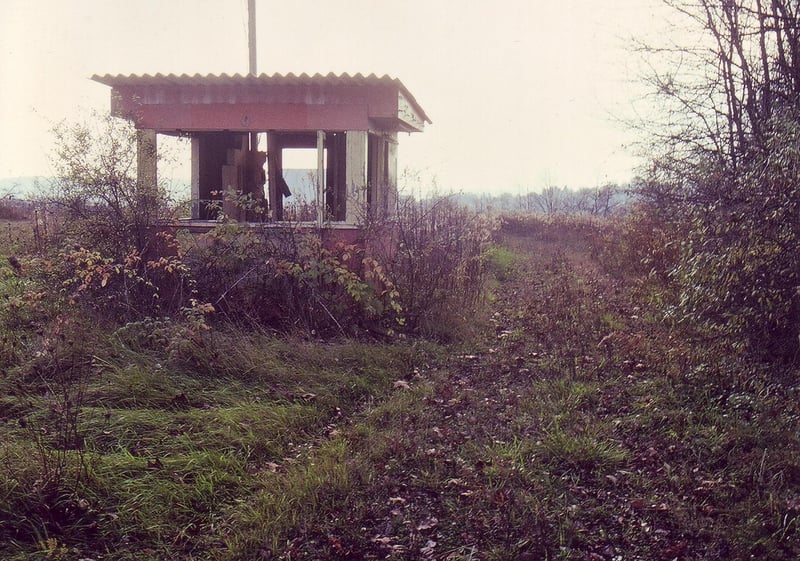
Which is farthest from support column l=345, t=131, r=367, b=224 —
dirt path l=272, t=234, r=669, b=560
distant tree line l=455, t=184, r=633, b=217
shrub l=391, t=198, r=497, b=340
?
distant tree line l=455, t=184, r=633, b=217

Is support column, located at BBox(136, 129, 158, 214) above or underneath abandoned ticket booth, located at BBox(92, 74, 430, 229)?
underneath

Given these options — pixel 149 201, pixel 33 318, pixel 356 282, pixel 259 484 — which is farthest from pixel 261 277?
pixel 259 484

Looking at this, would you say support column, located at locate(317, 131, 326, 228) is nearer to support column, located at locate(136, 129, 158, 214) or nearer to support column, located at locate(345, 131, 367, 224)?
support column, located at locate(345, 131, 367, 224)

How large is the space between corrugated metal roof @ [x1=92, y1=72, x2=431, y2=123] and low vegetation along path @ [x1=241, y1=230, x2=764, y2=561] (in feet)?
14.3

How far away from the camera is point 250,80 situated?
929cm

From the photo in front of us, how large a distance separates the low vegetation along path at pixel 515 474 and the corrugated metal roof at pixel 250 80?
437 cm

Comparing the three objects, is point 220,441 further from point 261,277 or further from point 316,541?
point 261,277

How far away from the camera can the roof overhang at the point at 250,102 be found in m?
9.36

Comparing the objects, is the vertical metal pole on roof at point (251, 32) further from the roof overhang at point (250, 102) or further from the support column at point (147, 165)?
the support column at point (147, 165)

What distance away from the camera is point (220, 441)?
4.73m

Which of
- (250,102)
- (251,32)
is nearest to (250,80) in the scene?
(250,102)

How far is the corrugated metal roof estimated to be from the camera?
A: 29.9ft

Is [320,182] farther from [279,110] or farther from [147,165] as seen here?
[147,165]

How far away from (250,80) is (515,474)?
23.2 ft
